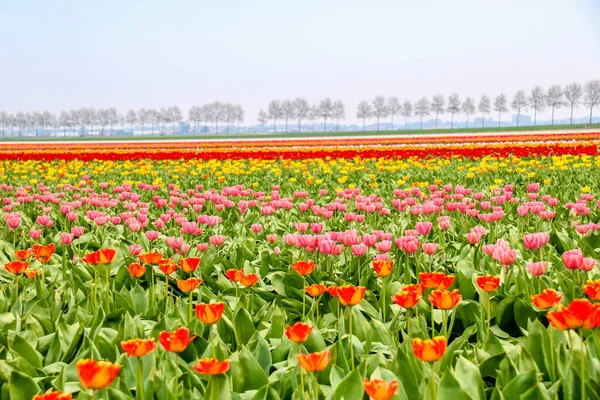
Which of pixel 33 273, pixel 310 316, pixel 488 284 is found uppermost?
pixel 488 284

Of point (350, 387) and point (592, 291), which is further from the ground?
point (592, 291)

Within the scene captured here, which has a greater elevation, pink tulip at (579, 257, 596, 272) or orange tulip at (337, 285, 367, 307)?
orange tulip at (337, 285, 367, 307)

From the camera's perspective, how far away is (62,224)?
555 centimetres

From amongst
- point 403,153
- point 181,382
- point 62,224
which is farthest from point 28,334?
point 403,153

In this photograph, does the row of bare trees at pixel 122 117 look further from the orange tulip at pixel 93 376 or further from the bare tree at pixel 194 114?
the orange tulip at pixel 93 376

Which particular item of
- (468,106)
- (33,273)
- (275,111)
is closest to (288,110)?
(275,111)

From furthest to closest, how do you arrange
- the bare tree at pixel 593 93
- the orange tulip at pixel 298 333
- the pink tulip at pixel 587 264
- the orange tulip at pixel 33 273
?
the bare tree at pixel 593 93 < the orange tulip at pixel 33 273 < the pink tulip at pixel 587 264 < the orange tulip at pixel 298 333

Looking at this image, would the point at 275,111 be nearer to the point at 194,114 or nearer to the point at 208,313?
the point at 194,114

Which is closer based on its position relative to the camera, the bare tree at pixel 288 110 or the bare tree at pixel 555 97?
the bare tree at pixel 555 97

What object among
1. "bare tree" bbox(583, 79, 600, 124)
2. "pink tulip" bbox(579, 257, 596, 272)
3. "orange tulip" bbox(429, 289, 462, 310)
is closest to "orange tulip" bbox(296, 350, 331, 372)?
"orange tulip" bbox(429, 289, 462, 310)

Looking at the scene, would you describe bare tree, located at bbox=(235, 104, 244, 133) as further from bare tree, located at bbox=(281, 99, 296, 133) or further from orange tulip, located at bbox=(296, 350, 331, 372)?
orange tulip, located at bbox=(296, 350, 331, 372)

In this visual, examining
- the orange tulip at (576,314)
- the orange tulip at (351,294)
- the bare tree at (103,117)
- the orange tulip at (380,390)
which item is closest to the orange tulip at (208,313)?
the orange tulip at (351,294)

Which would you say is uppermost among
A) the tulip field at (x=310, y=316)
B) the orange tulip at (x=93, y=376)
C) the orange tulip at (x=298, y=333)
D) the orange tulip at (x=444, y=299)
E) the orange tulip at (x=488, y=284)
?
the orange tulip at (x=93, y=376)

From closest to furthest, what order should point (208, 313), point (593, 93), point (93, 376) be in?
point (93, 376)
point (208, 313)
point (593, 93)
